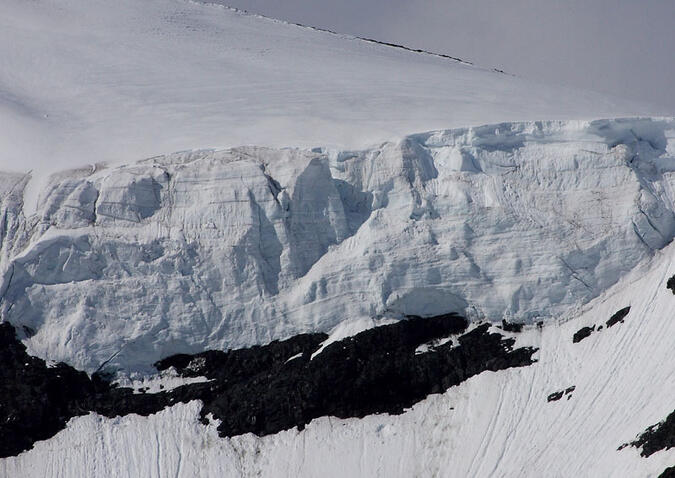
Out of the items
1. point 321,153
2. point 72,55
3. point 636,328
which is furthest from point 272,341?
point 72,55

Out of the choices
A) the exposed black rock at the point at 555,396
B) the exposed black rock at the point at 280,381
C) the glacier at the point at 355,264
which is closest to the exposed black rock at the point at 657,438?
the glacier at the point at 355,264

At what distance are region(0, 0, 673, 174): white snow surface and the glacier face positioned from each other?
2.90 meters

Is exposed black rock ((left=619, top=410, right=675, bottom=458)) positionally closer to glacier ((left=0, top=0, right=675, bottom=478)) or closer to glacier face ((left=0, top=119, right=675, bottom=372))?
glacier ((left=0, top=0, right=675, bottom=478))

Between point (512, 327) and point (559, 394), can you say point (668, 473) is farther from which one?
point (512, 327)

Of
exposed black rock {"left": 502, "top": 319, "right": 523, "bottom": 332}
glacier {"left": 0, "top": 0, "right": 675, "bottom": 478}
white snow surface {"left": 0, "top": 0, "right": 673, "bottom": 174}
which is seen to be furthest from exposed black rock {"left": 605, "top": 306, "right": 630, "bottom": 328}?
white snow surface {"left": 0, "top": 0, "right": 673, "bottom": 174}

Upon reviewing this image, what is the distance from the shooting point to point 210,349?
2515 inches

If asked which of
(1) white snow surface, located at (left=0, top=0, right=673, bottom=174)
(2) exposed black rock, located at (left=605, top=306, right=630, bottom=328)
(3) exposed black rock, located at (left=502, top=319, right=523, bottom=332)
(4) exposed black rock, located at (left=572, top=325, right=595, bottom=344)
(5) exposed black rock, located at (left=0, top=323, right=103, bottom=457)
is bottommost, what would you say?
(5) exposed black rock, located at (left=0, top=323, right=103, bottom=457)

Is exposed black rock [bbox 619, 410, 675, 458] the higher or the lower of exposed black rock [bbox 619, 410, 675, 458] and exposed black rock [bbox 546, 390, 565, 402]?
the higher

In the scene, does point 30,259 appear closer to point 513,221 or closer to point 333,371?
point 333,371

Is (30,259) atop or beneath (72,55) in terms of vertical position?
beneath

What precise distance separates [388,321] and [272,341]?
602 centimetres

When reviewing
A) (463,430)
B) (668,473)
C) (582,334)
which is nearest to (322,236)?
(463,430)

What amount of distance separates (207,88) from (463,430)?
107 feet

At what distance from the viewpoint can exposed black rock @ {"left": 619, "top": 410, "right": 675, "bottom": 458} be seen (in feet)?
172
